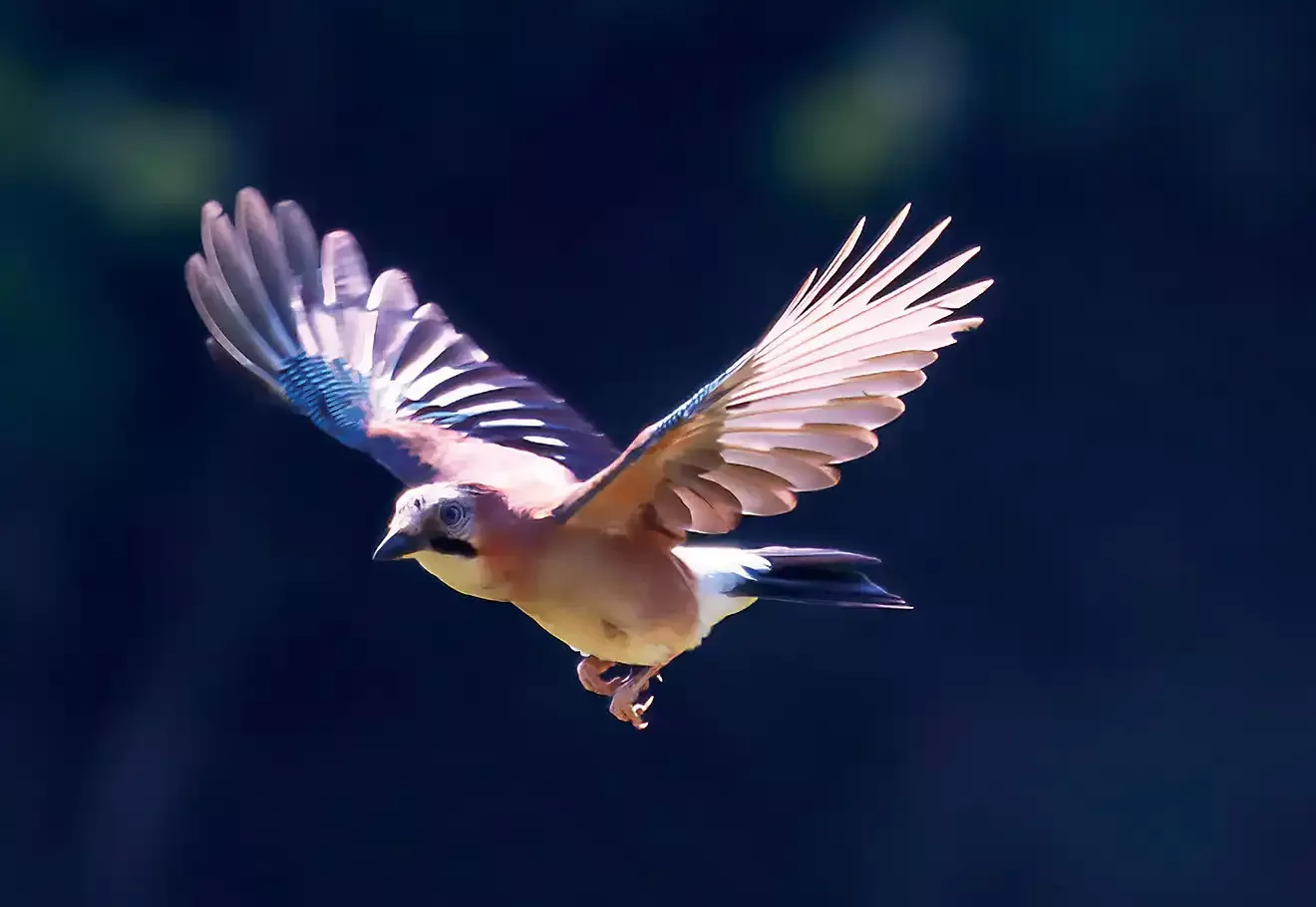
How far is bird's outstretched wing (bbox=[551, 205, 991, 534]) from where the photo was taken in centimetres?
213

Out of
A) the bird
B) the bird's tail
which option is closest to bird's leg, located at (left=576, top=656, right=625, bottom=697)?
the bird

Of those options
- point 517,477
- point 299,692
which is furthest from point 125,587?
point 517,477

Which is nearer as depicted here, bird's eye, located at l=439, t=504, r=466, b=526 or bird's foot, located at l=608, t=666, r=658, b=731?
bird's eye, located at l=439, t=504, r=466, b=526

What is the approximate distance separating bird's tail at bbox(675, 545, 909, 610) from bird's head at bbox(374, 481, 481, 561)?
1.27 feet

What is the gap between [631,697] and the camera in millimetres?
2559

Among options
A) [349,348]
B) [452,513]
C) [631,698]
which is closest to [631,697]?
[631,698]

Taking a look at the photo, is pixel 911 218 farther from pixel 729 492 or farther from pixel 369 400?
pixel 729 492

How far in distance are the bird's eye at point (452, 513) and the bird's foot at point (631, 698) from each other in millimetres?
352

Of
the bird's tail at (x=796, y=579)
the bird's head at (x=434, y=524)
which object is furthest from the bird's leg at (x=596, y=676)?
the bird's head at (x=434, y=524)

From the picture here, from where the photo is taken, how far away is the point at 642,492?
2.33m

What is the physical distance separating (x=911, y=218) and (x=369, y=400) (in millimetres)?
4016

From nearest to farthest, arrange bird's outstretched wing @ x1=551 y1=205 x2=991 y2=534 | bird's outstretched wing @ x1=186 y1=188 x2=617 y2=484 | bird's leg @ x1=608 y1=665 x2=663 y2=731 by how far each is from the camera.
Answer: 1. bird's outstretched wing @ x1=551 y1=205 x2=991 y2=534
2. bird's leg @ x1=608 y1=665 x2=663 y2=731
3. bird's outstretched wing @ x1=186 y1=188 x2=617 y2=484

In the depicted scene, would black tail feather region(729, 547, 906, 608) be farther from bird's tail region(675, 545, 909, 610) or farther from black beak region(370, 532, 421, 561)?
black beak region(370, 532, 421, 561)

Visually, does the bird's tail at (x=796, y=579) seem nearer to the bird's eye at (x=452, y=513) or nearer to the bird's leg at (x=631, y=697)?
the bird's leg at (x=631, y=697)
